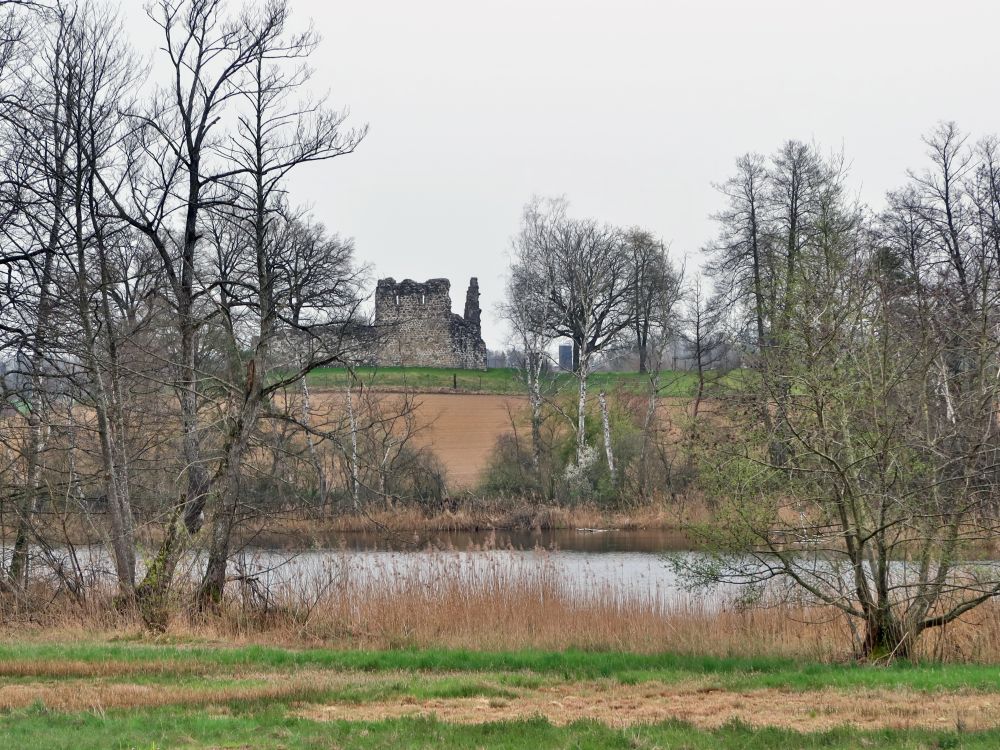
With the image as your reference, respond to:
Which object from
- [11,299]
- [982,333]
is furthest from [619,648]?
[11,299]

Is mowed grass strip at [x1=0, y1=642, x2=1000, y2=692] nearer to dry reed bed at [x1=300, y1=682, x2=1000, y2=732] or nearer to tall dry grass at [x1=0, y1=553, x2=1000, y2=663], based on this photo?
dry reed bed at [x1=300, y1=682, x2=1000, y2=732]

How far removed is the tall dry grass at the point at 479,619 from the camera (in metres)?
13.4

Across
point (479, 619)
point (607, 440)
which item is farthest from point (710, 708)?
point (607, 440)

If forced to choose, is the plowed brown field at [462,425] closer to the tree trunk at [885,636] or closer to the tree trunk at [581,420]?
the tree trunk at [581,420]

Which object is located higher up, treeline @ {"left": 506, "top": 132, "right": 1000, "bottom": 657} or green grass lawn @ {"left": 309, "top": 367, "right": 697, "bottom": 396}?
green grass lawn @ {"left": 309, "top": 367, "right": 697, "bottom": 396}

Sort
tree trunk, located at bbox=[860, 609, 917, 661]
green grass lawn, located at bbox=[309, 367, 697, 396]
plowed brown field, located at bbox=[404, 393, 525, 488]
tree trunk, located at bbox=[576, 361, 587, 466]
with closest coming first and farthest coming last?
tree trunk, located at bbox=[860, 609, 917, 661] < tree trunk, located at bbox=[576, 361, 587, 466] < plowed brown field, located at bbox=[404, 393, 525, 488] < green grass lawn, located at bbox=[309, 367, 697, 396]

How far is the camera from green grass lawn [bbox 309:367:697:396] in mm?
47062

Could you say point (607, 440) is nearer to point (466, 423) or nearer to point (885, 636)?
point (466, 423)

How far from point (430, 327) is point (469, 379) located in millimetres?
6238

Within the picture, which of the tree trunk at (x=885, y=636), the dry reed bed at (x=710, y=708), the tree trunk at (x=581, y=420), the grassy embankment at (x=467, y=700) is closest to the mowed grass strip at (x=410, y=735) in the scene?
the grassy embankment at (x=467, y=700)

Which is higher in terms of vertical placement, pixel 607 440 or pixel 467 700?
pixel 607 440

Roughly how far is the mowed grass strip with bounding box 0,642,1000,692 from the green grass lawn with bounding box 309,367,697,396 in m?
31.8

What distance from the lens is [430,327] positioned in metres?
63.6

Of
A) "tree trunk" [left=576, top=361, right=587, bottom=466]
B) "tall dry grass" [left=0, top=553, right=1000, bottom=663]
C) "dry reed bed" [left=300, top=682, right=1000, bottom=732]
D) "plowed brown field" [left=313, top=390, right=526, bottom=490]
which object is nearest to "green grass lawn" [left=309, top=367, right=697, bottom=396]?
"plowed brown field" [left=313, top=390, right=526, bottom=490]
